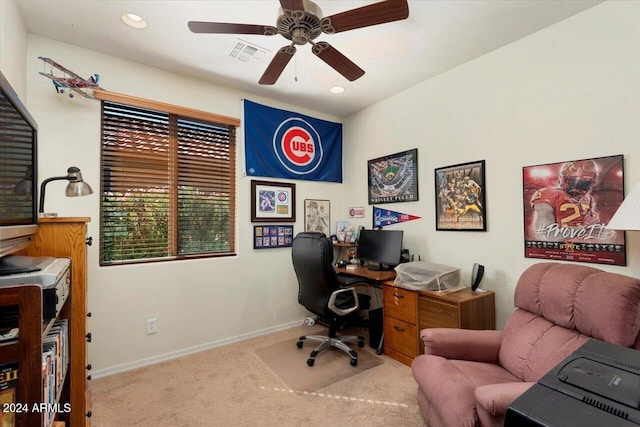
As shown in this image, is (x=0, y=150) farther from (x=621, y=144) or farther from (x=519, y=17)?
(x=621, y=144)

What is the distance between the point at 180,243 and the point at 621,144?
357 cm

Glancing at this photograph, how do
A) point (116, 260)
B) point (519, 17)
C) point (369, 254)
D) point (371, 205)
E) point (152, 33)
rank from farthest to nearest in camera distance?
point (371, 205), point (369, 254), point (116, 260), point (152, 33), point (519, 17)

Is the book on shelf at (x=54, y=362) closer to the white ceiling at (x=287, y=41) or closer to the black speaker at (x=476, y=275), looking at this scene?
the white ceiling at (x=287, y=41)

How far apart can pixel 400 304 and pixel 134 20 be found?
3052 millimetres

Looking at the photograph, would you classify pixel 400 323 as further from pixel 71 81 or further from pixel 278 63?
pixel 71 81

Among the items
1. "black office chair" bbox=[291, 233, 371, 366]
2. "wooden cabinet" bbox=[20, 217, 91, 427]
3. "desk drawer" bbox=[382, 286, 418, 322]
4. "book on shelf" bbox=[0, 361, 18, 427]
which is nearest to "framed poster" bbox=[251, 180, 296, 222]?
"black office chair" bbox=[291, 233, 371, 366]

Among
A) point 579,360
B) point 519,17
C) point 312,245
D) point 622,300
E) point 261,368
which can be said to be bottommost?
point 261,368

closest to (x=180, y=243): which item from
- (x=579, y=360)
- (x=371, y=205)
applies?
(x=371, y=205)

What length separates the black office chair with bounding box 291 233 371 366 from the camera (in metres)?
2.48

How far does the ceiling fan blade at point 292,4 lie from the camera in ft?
4.92

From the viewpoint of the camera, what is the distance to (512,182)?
2.39 metres

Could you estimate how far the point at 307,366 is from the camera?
254cm

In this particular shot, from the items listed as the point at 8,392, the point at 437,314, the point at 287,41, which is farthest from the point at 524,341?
the point at 287,41

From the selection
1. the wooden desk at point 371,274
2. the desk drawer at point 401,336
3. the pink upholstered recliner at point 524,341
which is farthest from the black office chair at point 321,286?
the pink upholstered recliner at point 524,341
